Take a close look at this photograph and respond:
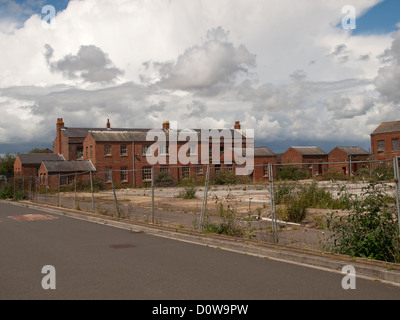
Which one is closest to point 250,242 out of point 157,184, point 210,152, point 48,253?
point 48,253

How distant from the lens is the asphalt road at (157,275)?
6059mm

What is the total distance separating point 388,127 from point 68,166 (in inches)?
1728

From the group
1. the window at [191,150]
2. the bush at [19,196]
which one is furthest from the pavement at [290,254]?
the window at [191,150]

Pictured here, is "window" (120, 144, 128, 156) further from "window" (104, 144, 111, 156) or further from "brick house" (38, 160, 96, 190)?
"brick house" (38, 160, 96, 190)

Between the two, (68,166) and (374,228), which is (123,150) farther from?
(374,228)

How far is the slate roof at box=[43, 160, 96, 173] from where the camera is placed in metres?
51.8

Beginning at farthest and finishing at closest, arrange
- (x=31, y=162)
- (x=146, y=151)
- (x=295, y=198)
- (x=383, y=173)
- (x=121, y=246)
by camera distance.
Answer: (x=31, y=162), (x=146, y=151), (x=295, y=198), (x=121, y=246), (x=383, y=173)

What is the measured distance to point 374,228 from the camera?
25.0 ft

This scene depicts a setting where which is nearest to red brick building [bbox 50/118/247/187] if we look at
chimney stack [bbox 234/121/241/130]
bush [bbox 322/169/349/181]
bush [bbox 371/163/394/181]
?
chimney stack [bbox 234/121/241/130]

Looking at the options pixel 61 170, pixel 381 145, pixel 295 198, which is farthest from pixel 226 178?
pixel 381 145

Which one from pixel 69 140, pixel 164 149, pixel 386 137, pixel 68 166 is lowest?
pixel 68 166

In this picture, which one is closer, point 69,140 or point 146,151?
point 146,151

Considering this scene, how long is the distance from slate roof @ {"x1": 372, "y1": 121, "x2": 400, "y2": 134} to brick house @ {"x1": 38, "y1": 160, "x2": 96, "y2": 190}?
131 feet
